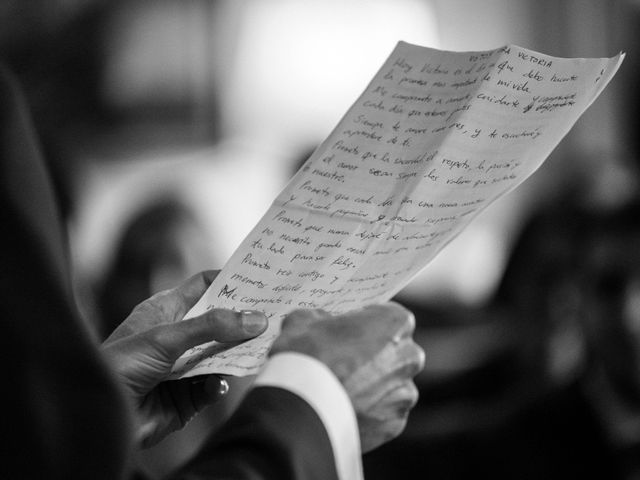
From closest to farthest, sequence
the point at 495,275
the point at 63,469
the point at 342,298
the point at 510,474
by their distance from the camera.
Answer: the point at 63,469
the point at 342,298
the point at 510,474
the point at 495,275

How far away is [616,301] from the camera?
3012 millimetres

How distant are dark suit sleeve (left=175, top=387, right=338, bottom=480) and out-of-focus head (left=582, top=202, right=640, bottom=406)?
85.1 inches

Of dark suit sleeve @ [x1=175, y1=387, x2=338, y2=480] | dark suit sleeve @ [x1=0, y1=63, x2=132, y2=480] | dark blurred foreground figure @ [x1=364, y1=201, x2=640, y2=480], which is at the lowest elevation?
dark blurred foreground figure @ [x1=364, y1=201, x2=640, y2=480]

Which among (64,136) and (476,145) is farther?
(64,136)

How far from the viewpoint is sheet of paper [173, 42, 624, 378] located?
1.01 m

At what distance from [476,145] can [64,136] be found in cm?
430

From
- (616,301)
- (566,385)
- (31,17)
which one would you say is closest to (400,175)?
(616,301)

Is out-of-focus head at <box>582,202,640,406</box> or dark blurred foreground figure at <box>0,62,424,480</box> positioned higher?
dark blurred foreground figure at <box>0,62,424,480</box>

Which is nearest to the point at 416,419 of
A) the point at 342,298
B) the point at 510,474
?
the point at 510,474

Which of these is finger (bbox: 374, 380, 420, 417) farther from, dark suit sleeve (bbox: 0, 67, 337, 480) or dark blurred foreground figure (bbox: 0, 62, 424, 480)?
dark suit sleeve (bbox: 0, 67, 337, 480)

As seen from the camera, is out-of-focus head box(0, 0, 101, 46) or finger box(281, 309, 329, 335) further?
out-of-focus head box(0, 0, 101, 46)

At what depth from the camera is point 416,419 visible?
140 inches

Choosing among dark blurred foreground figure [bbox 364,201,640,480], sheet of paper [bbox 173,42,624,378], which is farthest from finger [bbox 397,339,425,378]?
dark blurred foreground figure [bbox 364,201,640,480]

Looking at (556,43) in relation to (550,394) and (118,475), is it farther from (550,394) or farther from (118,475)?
Answer: (118,475)
